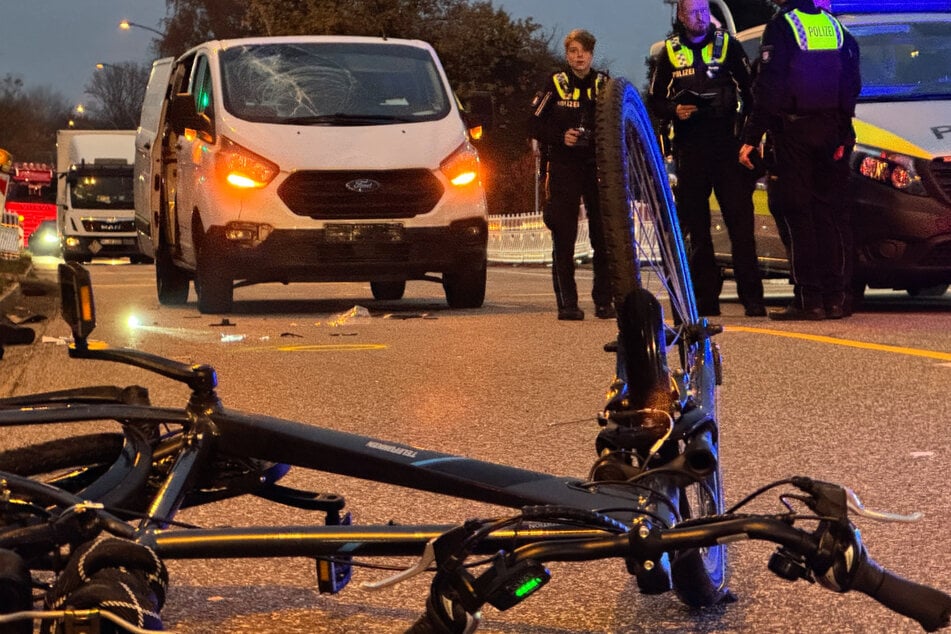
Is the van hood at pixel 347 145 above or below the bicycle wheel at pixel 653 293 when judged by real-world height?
below

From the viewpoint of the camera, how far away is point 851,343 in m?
9.32

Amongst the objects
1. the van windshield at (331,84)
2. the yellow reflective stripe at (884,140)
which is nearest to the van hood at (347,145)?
the van windshield at (331,84)

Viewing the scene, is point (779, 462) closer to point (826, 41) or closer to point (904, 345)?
point (904, 345)

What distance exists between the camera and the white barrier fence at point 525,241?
3036 centimetres

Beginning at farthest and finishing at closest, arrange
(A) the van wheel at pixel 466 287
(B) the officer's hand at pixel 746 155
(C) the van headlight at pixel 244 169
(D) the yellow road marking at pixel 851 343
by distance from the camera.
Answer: (A) the van wheel at pixel 466 287, (C) the van headlight at pixel 244 169, (B) the officer's hand at pixel 746 155, (D) the yellow road marking at pixel 851 343

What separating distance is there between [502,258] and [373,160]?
68.8 ft

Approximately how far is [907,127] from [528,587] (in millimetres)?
9748

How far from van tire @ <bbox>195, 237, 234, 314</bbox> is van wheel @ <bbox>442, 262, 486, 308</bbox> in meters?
1.70

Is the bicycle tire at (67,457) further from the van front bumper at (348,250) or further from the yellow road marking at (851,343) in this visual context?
the van front bumper at (348,250)

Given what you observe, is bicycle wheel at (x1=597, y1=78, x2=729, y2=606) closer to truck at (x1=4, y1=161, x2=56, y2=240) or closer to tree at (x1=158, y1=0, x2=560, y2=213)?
tree at (x1=158, y1=0, x2=560, y2=213)

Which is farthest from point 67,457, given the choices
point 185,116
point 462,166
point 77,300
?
point 185,116

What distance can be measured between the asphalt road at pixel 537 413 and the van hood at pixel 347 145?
1.15 metres

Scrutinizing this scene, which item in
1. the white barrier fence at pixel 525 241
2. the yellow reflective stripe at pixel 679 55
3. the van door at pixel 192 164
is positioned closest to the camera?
the yellow reflective stripe at pixel 679 55

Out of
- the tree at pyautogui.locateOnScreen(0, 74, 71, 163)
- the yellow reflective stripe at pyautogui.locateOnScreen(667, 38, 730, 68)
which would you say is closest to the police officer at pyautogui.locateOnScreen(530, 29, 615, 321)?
the yellow reflective stripe at pyautogui.locateOnScreen(667, 38, 730, 68)
